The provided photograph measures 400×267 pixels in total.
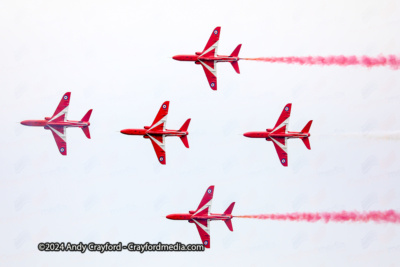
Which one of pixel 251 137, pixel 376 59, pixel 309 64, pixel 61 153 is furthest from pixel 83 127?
pixel 376 59

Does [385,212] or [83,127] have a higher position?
[83,127]

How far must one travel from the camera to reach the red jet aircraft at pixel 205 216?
40875mm

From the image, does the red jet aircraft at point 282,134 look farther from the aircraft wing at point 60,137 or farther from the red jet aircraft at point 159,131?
the aircraft wing at point 60,137

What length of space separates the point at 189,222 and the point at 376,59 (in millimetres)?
12538

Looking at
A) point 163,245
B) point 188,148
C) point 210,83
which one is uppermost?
point 210,83

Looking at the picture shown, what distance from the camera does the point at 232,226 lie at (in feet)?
134

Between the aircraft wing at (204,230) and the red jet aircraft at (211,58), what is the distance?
663 cm

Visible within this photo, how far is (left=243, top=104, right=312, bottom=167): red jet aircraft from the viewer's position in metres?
41.6

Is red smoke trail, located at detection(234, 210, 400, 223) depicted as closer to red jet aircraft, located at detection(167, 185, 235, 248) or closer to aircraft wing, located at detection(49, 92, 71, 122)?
red jet aircraft, located at detection(167, 185, 235, 248)

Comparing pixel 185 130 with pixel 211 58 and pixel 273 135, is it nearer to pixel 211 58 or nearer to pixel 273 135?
pixel 211 58

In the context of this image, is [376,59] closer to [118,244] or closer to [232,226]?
[232,226]

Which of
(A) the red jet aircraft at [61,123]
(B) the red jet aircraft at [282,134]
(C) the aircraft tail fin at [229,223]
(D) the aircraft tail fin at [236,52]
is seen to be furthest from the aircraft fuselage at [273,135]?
(A) the red jet aircraft at [61,123]

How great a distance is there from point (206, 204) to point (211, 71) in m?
6.59

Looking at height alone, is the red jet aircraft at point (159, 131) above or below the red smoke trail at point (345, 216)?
above
